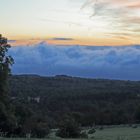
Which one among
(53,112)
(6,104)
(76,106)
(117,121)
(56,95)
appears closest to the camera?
(6,104)

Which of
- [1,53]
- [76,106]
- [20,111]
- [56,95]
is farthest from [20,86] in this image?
[1,53]

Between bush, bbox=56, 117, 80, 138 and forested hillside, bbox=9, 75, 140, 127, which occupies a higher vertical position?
bush, bbox=56, 117, 80, 138

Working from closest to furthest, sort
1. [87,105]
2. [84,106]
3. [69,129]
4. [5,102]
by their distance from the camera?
1. [5,102]
2. [69,129]
3. [87,105]
4. [84,106]

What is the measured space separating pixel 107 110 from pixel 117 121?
17.9 feet

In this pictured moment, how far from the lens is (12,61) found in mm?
47906

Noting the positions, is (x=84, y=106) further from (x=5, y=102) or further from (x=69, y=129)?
(x=5, y=102)

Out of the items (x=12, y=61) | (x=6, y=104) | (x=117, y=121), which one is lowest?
(x=117, y=121)

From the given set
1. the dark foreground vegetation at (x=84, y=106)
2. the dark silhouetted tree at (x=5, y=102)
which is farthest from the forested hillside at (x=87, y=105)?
the dark silhouetted tree at (x=5, y=102)

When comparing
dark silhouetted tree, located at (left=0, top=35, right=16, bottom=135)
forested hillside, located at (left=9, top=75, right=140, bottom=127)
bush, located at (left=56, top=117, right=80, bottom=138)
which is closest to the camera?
dark silhouetted tree, located at (left=0, top=35, right=16, bottom=135)

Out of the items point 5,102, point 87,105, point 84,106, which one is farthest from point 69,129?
point 84,106

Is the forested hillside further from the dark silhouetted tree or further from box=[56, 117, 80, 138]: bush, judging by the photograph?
the dark silhouetted tree

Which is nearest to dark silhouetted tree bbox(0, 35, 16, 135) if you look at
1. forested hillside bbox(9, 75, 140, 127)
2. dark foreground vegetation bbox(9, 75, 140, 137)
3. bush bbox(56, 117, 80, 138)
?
bush bbox(56, 117, 80, 138)

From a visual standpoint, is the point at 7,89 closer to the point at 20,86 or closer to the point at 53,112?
the point at 53,112

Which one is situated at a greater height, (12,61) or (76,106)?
(12,61)
